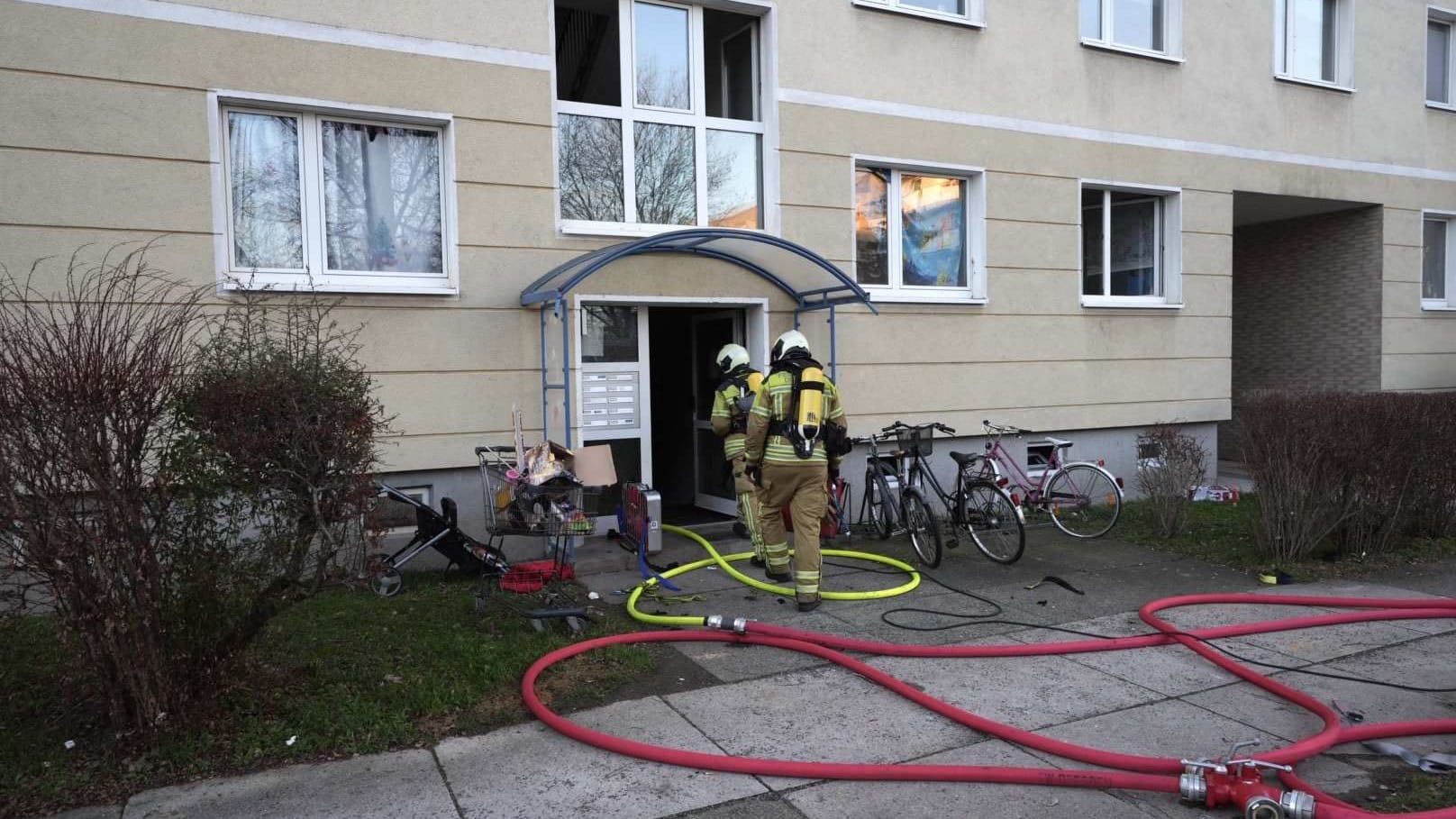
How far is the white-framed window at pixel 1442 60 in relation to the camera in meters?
14.5

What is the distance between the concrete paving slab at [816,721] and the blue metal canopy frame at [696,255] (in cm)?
343

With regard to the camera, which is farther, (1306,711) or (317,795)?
(1306,711)

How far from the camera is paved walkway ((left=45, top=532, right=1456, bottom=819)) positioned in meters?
3.83

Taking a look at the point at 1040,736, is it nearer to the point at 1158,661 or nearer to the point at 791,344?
the point at 1158,661

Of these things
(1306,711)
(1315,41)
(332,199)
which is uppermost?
(1315,41)

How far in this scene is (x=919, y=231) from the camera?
10.3 m

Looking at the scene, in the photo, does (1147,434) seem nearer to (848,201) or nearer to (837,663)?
(848,201)

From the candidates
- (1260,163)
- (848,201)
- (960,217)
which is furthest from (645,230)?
(1260,163)

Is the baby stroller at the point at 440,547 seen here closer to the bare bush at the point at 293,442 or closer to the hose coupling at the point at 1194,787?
the bare bush at the point at 293,442

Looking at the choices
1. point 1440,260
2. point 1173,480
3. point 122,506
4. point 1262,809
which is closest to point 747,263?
point 1173,480

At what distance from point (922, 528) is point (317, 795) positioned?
5.25m

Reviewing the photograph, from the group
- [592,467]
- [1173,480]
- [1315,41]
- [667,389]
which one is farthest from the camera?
[1315,41]

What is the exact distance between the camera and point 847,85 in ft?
31.3

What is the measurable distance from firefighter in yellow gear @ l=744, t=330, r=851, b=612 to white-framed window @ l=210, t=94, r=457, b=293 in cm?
294
